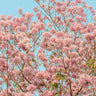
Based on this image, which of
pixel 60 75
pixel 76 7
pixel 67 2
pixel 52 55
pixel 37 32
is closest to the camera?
pixel 60 75

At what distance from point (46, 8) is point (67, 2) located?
1162 mm

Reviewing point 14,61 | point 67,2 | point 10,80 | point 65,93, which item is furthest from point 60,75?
point 67,2

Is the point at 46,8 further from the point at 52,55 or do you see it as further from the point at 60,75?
the point at 60,75

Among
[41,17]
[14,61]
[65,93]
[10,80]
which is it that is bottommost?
[65,93]

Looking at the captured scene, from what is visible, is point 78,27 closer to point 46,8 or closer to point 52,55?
point 52,55

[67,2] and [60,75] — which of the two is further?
[67,2]

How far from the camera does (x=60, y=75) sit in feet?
18.6

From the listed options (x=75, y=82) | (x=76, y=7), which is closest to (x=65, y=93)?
(x=75, y=82)

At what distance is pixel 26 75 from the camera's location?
684 centimetres

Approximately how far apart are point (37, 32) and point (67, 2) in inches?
A: 158

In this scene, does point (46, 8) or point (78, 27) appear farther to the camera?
point (46, 8)

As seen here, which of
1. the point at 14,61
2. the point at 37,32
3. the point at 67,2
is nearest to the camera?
the point at 14,61

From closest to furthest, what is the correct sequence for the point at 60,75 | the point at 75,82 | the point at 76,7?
the point at 60,75 < the point at 75,82 < the point at 76,7

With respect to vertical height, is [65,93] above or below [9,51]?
below
